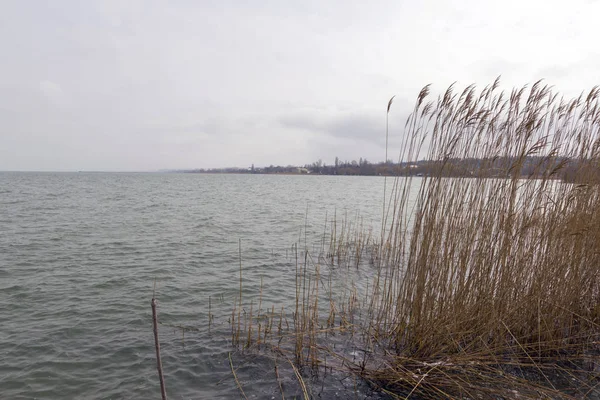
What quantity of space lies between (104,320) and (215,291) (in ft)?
7.27

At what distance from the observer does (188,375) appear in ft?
14.5

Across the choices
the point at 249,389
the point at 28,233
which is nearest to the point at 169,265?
the point at 249,389

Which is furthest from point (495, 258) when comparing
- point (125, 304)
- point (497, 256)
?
point (125, 304)

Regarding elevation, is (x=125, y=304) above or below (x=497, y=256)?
below

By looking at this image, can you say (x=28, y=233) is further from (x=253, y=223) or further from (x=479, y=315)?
(x=479, y=315)

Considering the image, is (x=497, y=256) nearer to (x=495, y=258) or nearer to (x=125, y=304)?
(x=495, y=258)

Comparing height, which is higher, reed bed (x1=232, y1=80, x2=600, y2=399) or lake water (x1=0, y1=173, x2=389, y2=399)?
reed bed (x1=232, y1=80, x2=600, y2=399)

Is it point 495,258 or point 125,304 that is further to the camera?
point 125,304

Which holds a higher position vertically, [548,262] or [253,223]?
[548,262]

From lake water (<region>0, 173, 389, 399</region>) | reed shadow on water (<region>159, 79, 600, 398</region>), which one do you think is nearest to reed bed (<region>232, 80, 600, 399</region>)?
reed shadow on water (<region>159, 79, 600, 398</region>)

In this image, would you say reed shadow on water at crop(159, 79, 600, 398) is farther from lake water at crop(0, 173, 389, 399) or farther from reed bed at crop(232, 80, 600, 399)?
lake water at crop(0, 173, 389, 399)

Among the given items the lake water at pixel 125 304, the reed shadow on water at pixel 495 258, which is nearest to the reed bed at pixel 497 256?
the reed shadow on water at pixel 495 258

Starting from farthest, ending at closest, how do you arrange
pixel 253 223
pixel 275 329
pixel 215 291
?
pixel 253 223 → pixel 215 291 → pixel 275 329

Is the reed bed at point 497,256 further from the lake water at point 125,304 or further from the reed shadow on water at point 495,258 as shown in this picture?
the lake water at point 125,304
